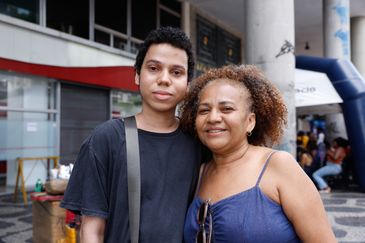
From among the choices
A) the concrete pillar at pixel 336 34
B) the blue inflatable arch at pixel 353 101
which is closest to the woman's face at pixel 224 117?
the blue inflatable arch at pixel 353 101

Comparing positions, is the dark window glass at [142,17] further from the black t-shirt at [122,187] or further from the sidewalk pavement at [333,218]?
the black t-shirt at [122,187]

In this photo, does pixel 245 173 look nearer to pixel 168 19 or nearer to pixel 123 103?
pixel 123 103

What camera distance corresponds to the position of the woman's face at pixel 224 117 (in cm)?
174

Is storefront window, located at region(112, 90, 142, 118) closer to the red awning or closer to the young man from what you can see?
the red awning

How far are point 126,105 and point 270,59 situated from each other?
6.04m

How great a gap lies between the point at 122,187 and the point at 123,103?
9.91 meters

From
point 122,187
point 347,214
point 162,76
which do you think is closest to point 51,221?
point 122,187

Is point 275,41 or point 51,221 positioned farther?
point 275,41

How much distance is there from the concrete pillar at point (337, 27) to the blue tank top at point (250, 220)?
1223cm

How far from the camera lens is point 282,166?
5.38 ft

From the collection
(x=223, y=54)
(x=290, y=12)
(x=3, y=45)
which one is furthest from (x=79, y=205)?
(x=223, y=54)

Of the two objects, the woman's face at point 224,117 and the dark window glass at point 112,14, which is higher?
the dark window glass at point 112,14

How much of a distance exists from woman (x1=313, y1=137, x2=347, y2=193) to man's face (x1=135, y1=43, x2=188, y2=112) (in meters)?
8.43

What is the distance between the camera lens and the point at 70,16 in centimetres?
970
